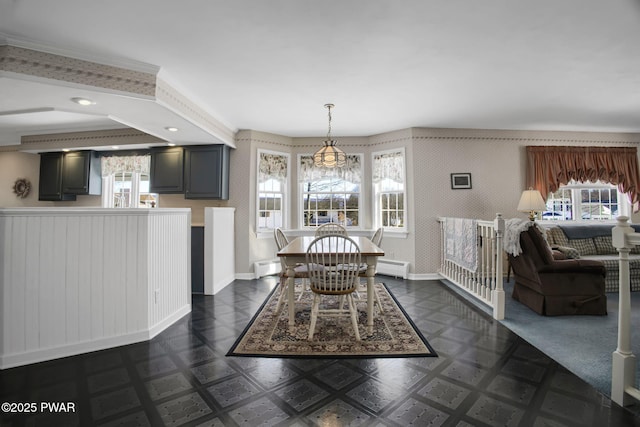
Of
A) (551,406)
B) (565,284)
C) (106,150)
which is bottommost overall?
(551,406)

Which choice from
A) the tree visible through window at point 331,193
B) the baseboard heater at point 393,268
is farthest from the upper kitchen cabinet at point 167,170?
the baseboard heater at point 393,268

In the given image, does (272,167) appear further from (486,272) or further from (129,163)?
(486,272)

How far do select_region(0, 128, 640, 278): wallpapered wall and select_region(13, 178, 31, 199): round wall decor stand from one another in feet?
0.26

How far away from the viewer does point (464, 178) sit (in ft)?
15.8

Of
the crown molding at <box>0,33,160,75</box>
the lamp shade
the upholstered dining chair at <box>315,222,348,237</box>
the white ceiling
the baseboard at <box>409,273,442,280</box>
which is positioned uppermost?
the white ceiling

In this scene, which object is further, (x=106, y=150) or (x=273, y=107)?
(x=106, y=150)

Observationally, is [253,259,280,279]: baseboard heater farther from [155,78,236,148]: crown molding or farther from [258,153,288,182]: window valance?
[155,78,236,148]: crown molding

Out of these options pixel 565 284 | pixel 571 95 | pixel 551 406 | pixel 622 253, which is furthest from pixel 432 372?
pixel 571 95

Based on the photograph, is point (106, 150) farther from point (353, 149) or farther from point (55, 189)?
point (353, 149)

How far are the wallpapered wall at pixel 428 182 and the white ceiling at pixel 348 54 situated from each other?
2.52 ft

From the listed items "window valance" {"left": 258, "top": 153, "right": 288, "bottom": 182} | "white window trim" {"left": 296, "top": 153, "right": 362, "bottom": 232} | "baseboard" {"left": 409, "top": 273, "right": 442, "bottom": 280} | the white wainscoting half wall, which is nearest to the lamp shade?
"baseboard" {"left": 409, "top": 273, "right": 442, "bottom": 280}

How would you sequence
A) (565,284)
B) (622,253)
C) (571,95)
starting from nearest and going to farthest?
(622,253) → (565,284) → (571,95)

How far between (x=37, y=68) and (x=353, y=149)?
13.8ft

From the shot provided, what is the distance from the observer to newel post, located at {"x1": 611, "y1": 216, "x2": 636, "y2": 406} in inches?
63.7
